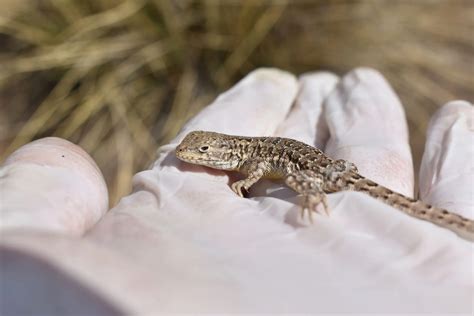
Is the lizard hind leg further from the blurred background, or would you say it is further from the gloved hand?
the blurred background

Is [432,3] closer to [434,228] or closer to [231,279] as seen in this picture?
[434,228]

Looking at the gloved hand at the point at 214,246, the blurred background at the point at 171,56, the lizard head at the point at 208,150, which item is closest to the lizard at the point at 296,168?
the lizard head at the point at 208,150

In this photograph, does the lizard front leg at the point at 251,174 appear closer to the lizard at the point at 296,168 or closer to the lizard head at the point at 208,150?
the lizard at the point at 296,168

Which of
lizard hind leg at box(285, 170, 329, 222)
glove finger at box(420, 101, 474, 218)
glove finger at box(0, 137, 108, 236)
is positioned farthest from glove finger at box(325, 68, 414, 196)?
glove finger at box(0, 137, 108, 236)

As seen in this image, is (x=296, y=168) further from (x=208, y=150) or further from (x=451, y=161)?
(x=451, y=161)

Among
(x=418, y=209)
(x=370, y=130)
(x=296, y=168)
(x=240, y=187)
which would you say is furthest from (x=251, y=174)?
(x=418, y=209)
